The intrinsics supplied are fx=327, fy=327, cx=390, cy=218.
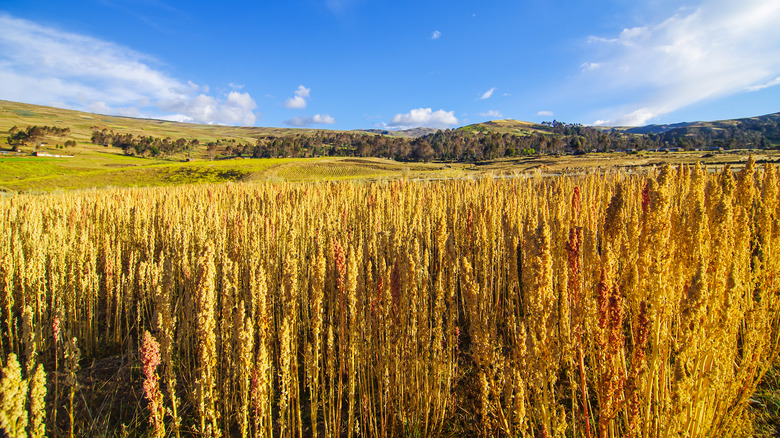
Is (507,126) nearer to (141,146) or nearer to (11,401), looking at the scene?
(141,146)

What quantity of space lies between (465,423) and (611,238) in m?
1.61

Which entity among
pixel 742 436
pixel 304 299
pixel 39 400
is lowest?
pixel 742 436

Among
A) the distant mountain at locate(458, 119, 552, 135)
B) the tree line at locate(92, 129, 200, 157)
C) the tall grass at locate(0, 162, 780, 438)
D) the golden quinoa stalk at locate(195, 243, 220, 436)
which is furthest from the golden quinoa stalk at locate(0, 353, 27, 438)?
the distant mountain at locate(458, 119, 552, 135)

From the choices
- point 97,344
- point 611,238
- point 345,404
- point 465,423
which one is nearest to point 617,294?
point 611,238

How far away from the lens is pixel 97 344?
3434 millimetres

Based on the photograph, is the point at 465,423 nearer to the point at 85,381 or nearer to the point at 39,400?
the point at 39,400

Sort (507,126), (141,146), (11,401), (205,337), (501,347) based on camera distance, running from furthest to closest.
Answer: (507,126) → (141,146) → (501,347) → (205,337) → (11,401)

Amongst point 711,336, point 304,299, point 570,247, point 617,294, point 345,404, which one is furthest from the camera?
point 304,299

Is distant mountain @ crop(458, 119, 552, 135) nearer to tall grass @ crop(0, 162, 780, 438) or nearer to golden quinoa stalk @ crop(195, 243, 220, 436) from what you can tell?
tall grass @ crop(0, 162, 780, 438)

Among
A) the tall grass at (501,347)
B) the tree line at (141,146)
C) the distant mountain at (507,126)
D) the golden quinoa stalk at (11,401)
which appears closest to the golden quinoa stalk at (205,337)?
the tall grass at (501,347)

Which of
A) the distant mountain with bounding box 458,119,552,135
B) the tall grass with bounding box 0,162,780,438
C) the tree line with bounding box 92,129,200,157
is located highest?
the distant mountain with bounding box 458,119,552,135

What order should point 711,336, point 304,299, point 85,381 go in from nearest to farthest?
point 711,336 → point 85,381 → point 304,299

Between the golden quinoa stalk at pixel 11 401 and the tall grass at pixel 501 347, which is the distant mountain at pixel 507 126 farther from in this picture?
the golden quinoa stalk at pixel 11 401

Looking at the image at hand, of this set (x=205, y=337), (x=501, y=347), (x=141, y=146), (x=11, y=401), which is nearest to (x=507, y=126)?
(x=141, y=146)
